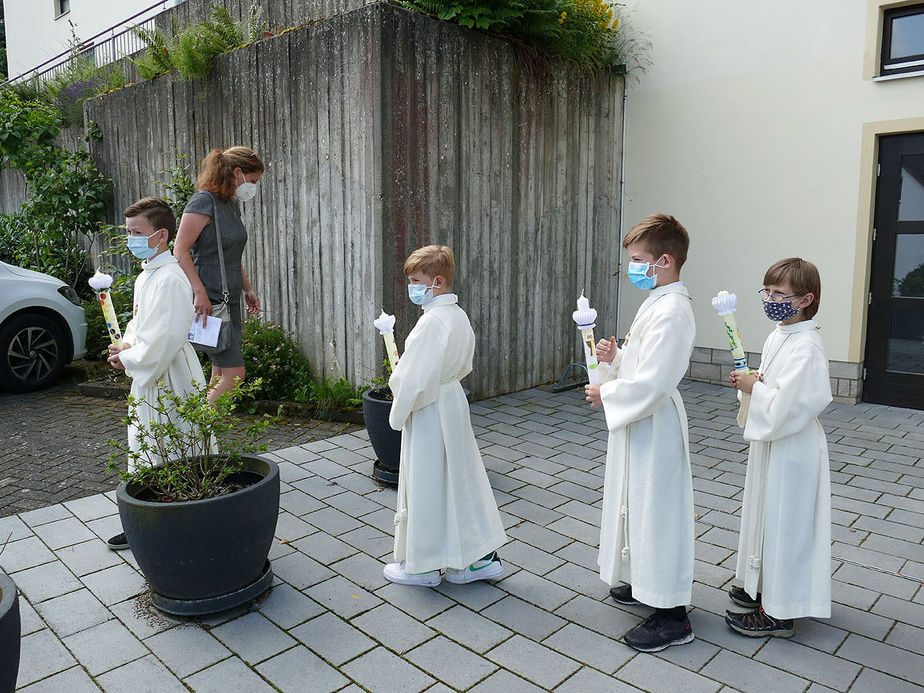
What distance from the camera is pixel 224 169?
459cm

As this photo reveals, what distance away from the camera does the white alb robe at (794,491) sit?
2.87 meters

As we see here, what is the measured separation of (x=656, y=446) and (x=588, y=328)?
0.56 meters

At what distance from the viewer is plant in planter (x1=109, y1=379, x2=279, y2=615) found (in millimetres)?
2971

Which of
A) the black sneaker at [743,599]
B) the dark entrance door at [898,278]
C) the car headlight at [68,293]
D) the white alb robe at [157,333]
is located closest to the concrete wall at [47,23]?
the car headlight at [68,293]

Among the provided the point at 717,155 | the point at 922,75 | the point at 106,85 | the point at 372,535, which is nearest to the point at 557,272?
the point at 717,155

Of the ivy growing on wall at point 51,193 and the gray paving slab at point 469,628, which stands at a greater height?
the ivy growing on wall at point 51,193

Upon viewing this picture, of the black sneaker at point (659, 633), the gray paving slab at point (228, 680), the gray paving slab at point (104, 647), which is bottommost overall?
the gray paving slab at point (228, 680)

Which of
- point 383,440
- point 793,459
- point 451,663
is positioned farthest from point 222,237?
point 793,459

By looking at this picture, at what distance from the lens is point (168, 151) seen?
8539mm

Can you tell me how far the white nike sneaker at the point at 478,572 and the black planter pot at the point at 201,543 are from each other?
3.08 ft

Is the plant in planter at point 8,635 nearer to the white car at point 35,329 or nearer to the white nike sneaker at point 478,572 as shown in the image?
the white nike sneaker at point 478,572

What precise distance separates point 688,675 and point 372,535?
1.92 meters

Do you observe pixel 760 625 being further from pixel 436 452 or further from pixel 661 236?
pixel 661 236

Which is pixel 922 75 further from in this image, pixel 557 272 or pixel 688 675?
pixel 688 675
